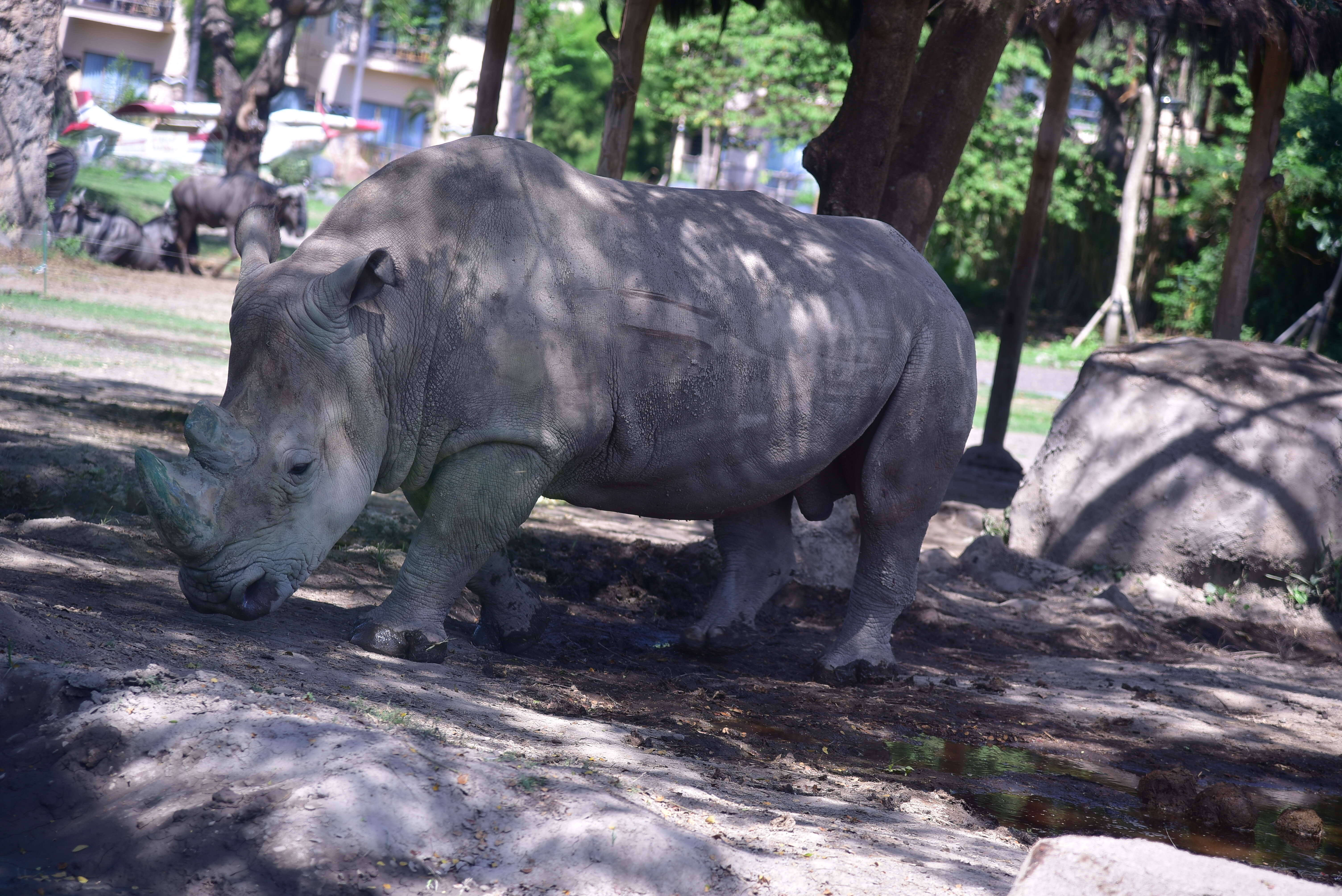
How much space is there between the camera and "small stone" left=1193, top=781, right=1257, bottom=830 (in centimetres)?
457

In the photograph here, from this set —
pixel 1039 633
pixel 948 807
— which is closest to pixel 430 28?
pixel 1039 633

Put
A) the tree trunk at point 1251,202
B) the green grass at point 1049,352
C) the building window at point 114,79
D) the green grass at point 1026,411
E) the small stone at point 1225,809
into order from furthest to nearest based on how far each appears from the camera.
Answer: the building window at point 114,79, the green grass at point 1049,352, the green grass at point 1026,411, the tree trunk at point 1251,202, the small stone at point 1225,809

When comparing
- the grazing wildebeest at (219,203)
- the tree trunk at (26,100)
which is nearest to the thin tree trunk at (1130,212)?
the grazing wildebeest at (219,203)

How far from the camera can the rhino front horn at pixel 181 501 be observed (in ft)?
13.4

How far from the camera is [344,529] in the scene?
15.3 feet

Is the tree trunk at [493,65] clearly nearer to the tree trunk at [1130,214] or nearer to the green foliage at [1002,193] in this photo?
the tree trunk at [1130,214]

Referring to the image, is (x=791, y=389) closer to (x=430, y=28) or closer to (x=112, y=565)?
(x=112, y=565)

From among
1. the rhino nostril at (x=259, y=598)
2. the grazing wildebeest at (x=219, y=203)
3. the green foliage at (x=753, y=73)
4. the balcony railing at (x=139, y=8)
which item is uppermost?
the balcony railing at (x=139, y=8)

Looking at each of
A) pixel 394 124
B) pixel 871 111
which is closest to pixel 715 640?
pixel 871 111

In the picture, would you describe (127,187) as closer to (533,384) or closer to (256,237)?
(256,237)

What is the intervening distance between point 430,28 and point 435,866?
139 ft

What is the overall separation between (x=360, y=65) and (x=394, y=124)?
13.7ft

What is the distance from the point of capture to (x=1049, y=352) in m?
24.5

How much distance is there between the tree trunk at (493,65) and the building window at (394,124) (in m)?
48.2
